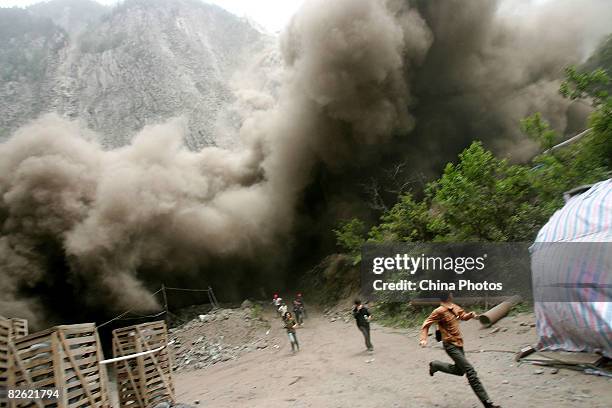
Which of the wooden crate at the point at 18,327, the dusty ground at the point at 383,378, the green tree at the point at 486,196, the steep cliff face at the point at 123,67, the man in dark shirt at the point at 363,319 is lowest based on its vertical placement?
the dusty ground at the point at 383,378

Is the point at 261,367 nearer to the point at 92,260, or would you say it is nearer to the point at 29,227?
the point at 92,260

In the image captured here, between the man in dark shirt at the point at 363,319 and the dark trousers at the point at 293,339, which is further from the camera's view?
the dark trousers at the point at 293,339

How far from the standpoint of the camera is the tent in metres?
5.61

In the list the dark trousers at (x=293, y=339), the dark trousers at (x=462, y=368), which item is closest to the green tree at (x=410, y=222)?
the dark trousers at (x=293, y=339)

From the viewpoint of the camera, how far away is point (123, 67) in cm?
3681

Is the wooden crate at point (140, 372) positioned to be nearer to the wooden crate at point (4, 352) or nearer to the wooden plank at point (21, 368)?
the wooden crate at point (4, 352)

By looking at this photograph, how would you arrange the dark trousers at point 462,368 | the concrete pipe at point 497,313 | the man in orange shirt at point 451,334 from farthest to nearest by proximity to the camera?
the concrete pipe at point 497,313
the man in orange shirt at point 451,334
the dark trousers at point 462,368

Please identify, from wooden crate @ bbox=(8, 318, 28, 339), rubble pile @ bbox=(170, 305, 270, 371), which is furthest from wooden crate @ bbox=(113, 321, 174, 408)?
rubble pile @ bbox=(170, 305, 270, 371)

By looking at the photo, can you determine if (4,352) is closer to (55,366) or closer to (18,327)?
(55,366)

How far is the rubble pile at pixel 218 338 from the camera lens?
14.7 meters

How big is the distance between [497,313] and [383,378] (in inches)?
150

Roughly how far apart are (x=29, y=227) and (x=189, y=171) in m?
8.55

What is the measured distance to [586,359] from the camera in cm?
582

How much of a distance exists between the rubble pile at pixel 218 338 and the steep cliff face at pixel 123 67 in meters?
20.1
